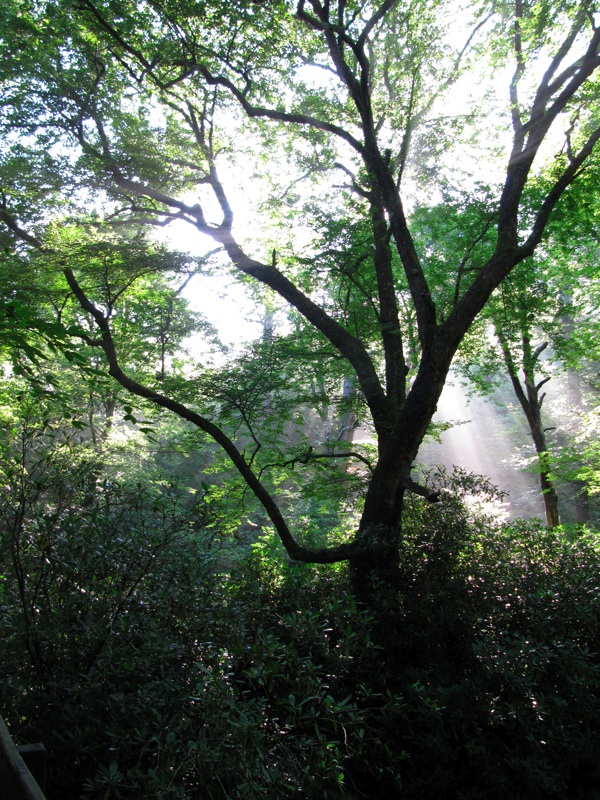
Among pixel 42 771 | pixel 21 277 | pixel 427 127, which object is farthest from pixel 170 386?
pixel 427 127

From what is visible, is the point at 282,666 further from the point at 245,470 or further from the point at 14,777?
the point at 245,470

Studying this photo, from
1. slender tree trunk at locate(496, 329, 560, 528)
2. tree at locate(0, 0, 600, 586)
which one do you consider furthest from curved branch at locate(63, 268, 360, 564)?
slender tree trunk at locate(496, 329, 560, 528)

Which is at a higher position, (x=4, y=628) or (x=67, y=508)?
(x=67, y=508)

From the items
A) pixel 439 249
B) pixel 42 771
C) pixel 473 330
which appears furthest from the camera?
pixel 439 249

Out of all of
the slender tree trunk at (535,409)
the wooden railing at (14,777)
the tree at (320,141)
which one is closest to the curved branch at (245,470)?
the tree at (320,141)

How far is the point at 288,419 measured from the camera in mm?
7324

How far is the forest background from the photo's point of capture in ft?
8.48

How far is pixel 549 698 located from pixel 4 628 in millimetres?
3912

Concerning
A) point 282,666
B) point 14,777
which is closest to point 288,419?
point 282,666

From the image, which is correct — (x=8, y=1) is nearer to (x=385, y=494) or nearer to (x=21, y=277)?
(x=21, y=277)

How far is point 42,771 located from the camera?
5.56 ft

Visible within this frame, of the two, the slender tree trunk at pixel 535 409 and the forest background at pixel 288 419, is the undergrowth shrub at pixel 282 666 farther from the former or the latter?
the slender tree trunk at pixel 535 409

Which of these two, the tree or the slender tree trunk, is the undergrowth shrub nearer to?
the tree

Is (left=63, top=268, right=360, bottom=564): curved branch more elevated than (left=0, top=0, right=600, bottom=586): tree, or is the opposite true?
(left=0, top=0, right=600, bottom=586): tree
